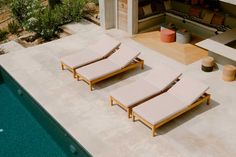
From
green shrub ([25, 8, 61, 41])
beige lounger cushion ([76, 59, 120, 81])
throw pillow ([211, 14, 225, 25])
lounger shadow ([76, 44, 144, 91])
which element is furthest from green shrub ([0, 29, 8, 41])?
throw pillow ([211, 14, 225, 25])

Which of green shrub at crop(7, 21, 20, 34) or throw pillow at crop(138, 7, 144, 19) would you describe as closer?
throw pillow at crop(138, 7, 144, 19)

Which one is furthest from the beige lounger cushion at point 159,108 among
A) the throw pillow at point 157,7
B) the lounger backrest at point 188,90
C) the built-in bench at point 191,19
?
the throw pillow at point 157,7

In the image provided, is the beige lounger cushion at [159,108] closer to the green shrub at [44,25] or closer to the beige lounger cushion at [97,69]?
the beige lounger cushion at [97,69]

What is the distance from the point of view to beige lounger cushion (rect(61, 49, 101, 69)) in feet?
46.5

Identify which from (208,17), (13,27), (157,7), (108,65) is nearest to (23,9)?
(13,27)

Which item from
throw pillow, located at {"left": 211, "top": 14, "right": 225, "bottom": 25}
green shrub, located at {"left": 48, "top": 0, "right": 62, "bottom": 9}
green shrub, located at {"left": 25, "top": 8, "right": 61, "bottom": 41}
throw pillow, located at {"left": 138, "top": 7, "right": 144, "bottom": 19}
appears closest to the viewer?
throw pillow, located at {"left": 211, "top": 14, "right": 225, "bottom": 25}

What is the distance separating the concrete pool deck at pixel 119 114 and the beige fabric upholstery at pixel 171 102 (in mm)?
572

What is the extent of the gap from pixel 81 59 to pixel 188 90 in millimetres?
4980

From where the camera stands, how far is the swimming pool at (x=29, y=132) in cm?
1121

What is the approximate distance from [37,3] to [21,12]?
1091 mm

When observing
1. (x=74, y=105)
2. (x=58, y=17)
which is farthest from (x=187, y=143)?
(x=58, y=17)

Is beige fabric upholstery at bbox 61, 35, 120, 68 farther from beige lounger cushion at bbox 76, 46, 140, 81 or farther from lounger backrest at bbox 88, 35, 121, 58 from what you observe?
beige lounger cushion at bbox 76, 46, 140, 81

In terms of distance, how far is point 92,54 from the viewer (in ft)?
49.0

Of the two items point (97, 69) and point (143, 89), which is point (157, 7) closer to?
point (97, 69)
